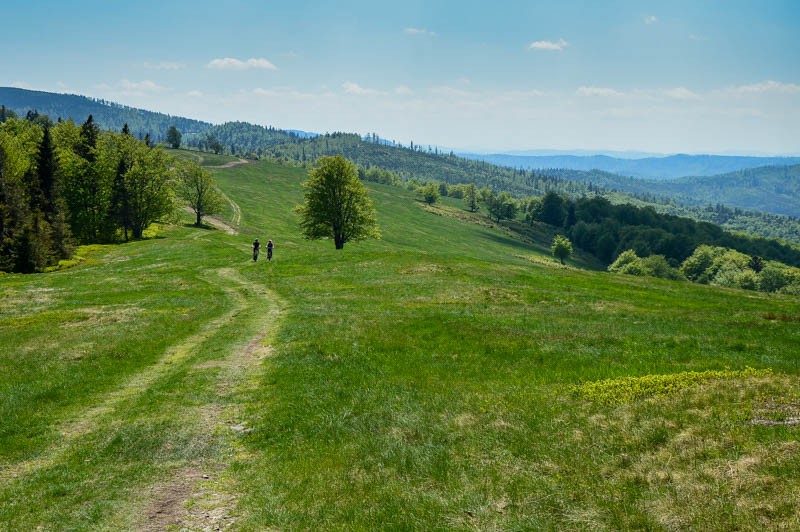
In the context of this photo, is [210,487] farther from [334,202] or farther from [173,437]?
[334,202]

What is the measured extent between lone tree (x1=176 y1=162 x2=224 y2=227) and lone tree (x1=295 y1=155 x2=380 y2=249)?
2083 inches

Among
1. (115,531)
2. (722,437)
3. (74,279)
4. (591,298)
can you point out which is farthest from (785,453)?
(74,279)

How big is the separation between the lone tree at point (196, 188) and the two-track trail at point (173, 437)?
102221 mm

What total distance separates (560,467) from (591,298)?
87.0ft

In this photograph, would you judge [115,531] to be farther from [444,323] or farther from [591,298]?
[591,298]

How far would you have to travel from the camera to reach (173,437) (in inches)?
558

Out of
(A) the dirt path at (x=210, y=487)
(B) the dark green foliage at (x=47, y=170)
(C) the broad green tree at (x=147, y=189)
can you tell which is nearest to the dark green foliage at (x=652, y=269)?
(C) the broad green tree at (x=147, y=189)

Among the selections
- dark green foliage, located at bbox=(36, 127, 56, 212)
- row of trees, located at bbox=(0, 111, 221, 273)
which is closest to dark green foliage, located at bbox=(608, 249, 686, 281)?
row of trees, located at bbox=(0, 111, 221, 273)

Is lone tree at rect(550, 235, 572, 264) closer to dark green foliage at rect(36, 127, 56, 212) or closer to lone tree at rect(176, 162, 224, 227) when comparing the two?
lone tree at rect(176, 162, 224, 227)

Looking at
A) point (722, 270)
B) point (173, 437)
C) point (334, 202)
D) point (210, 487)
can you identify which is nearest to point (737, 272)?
point (722, 270)

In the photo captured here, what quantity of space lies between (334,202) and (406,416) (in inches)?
2551

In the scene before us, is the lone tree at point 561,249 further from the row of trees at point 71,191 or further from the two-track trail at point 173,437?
the two-track trail at point 173,437

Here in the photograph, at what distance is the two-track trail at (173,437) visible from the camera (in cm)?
1033

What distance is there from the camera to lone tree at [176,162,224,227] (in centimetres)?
11675
